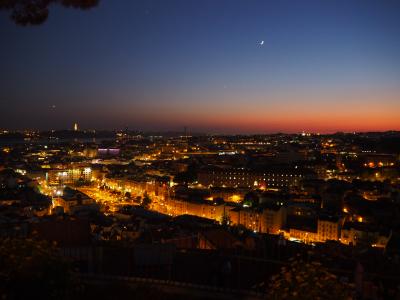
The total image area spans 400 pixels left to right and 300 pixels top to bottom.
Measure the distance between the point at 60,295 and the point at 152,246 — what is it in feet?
7.15

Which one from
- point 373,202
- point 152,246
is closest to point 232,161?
point 373,202

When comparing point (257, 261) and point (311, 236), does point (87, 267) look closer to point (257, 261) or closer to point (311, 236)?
point (257, 261)

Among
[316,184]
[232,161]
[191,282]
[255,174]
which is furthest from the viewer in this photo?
[232,161]

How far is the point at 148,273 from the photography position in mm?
4543

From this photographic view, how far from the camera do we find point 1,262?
105 inches

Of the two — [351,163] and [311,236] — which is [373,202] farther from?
[351,163]

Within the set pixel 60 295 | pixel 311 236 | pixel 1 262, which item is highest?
pixel 1 262

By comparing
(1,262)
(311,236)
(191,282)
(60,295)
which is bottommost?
(311,236)

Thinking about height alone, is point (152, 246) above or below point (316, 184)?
above

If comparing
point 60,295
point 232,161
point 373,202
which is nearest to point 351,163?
point 232,161

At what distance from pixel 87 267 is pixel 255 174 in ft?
76.7

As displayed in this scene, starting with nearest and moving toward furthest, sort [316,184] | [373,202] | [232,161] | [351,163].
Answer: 1. [373,202]
2. [316,184]
3. [351,163]
4. [232,161]

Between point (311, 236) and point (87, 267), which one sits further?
point (311, 236)

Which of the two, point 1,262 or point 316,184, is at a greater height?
point 1,262
